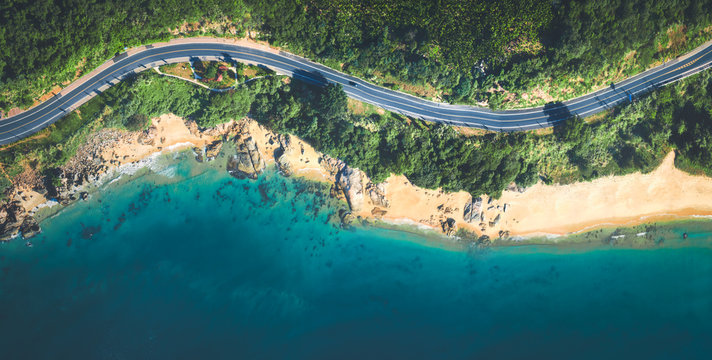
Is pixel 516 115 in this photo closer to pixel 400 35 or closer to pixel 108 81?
pixel 400 35

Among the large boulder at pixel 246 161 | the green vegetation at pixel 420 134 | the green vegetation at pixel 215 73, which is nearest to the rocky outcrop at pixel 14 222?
the green vegetation at pixel 420 134

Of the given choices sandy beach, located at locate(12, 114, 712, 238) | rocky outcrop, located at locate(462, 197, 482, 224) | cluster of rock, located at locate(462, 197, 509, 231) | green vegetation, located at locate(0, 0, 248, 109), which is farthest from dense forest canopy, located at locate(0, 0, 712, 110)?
cluster of rock, located at locate(462, 197, 509, 231)

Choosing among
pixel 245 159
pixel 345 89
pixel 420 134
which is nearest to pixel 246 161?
pixel 245 159

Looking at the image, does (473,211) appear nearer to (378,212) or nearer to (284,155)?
(378,212)

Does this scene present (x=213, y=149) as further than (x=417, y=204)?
No

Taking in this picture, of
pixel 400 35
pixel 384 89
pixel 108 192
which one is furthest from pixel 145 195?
pixel 400 35

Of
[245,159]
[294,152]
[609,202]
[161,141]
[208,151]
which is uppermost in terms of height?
[161,141]

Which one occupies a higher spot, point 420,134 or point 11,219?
point 420,134
